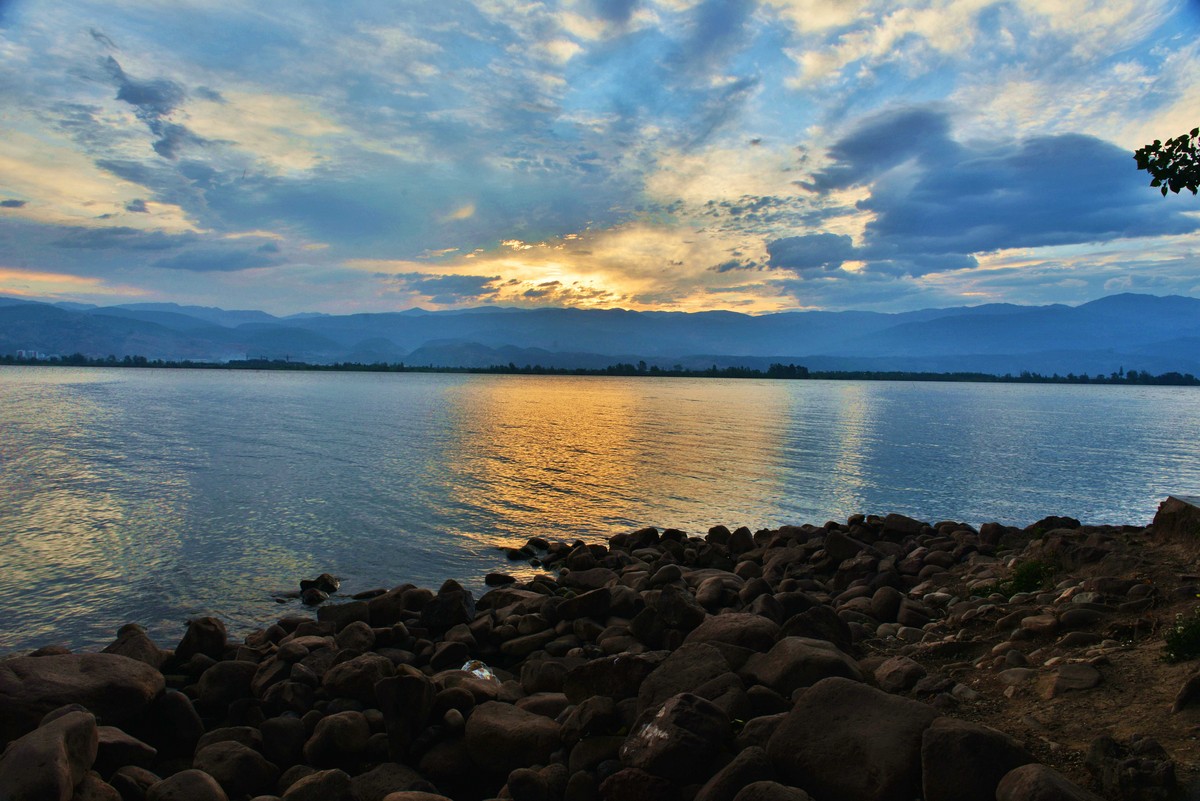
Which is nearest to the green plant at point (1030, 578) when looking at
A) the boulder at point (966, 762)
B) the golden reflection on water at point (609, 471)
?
the boulder at point (966, 762)

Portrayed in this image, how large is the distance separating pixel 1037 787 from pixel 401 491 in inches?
1187

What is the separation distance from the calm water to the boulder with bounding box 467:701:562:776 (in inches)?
363

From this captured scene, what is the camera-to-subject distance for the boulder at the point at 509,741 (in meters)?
8.31

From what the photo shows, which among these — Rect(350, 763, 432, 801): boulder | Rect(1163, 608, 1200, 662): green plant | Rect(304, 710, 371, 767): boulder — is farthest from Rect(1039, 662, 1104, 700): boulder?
Rect(304, 710, 371, 767): boulder

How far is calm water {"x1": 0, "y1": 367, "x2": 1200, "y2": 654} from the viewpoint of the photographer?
62.5 feet

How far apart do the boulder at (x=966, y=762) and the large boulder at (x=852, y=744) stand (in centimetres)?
26

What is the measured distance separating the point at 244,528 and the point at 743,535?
1785 cm

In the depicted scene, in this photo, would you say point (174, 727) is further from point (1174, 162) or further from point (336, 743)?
point (1174, 162)

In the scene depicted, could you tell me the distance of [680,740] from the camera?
273 inches

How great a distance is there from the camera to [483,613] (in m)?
15.3

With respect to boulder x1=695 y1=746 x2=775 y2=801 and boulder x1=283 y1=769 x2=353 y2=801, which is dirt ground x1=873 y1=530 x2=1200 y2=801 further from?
boulder x1=283 y1=769 x2=353 y2=801

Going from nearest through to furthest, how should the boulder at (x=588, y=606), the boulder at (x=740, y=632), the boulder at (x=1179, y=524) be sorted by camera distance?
the boulder at (x=740, y=632) → the boulder at (x=1179, y=524) → the boulder at (x=588, y=606)

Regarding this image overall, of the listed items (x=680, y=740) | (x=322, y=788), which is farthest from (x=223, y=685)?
(x=680, y=740)

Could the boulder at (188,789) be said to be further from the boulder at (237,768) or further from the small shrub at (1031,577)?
the small shrub at (1031,577)
